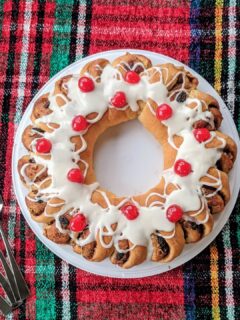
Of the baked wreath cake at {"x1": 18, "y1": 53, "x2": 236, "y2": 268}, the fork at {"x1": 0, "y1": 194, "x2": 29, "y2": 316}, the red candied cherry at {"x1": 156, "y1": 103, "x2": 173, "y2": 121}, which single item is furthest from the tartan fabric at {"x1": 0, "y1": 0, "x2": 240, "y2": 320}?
the red candied cherry at {"x1": 156, "y1": 103, "x2": 173, "y2": 121}

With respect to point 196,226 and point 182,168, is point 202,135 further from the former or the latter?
point 196,226

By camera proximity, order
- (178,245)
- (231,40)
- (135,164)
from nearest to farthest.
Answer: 1. (178,245)
2. (135,164)
3. (231,40)

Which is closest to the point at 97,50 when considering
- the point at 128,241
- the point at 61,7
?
the point at 61,7

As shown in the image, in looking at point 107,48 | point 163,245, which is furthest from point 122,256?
point 107,48

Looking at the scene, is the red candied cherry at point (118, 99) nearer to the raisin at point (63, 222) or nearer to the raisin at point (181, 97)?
the raisin at point (181, 97)

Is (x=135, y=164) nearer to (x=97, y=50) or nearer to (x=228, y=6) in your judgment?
(x=97, y=50)

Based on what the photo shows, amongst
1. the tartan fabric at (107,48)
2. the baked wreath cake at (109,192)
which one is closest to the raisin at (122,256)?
the baked wreath cake at (109,192)

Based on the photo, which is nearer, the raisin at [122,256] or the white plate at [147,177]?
the raisin at [122,256]
